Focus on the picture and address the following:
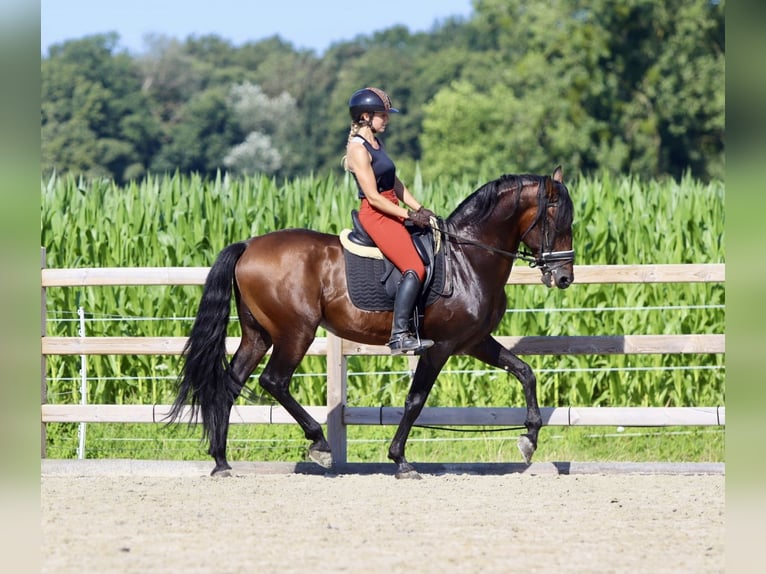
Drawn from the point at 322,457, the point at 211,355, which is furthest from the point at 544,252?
the point at 211,355

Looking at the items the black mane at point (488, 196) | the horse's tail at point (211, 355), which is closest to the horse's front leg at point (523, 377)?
the black mane at point (488, 196)

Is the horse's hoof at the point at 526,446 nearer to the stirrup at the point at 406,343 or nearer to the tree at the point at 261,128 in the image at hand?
the stirrup at the point at 406,343

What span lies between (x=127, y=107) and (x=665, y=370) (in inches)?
2043

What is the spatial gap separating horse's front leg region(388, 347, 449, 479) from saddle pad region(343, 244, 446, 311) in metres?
0.41

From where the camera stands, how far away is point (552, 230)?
716 centimetres

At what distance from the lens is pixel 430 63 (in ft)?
262

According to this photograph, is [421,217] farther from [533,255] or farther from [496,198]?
[533,255]

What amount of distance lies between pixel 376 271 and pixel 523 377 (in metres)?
1.29

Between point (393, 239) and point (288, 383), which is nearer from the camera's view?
point (393, 239)

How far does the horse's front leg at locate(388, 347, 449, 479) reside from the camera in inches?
285

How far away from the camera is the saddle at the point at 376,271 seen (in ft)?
23.1
